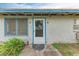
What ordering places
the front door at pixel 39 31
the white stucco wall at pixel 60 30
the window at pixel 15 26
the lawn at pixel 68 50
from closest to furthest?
the lawn at pixel 68 50 → the front door at pixel 39 31 → the window at pixel 15 26 → the white stucco wall at pixel 60 30

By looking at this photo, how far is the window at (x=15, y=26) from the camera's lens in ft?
33.0

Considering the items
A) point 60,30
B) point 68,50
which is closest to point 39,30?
point 60,30

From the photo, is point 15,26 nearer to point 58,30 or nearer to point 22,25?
point 22,25

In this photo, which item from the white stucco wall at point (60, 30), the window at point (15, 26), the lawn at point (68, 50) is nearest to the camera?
the lawn at point (68, 50)

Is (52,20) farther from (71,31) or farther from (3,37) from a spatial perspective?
(3,37)

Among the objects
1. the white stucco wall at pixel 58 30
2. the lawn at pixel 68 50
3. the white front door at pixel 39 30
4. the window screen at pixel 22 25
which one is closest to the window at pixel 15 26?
the window screen at pixel 22 25

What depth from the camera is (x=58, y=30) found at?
33.7ft

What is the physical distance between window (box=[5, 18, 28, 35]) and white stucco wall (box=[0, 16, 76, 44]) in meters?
0.40

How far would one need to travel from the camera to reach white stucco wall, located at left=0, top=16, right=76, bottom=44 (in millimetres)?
10109

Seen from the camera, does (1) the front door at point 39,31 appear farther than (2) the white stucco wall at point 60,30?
No

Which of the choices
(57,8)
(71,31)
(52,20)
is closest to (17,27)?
(52,20)

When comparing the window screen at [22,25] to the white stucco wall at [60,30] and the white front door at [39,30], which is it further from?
the white stucco wall at [60,30]

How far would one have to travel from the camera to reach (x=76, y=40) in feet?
33.7

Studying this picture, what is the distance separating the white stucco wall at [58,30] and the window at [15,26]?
398mm
